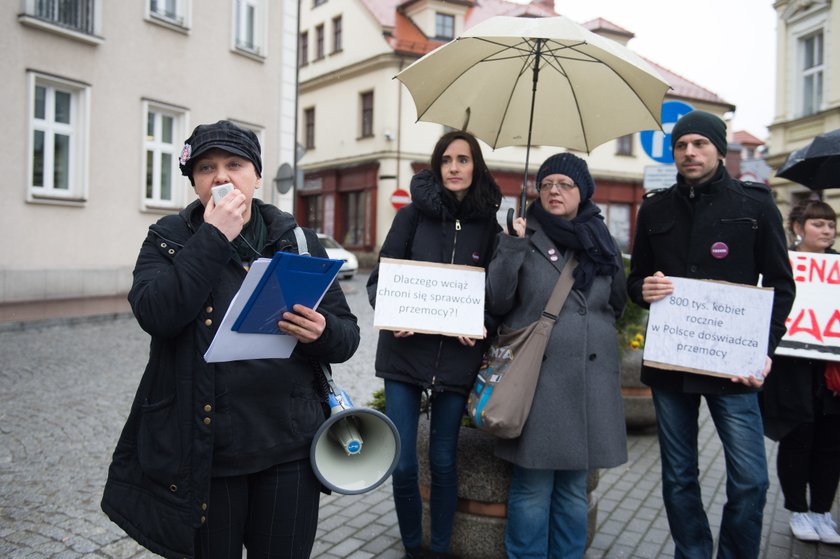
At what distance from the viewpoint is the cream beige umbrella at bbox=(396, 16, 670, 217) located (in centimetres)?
359

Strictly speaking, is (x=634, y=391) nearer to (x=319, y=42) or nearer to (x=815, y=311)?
(x=815, y=311)

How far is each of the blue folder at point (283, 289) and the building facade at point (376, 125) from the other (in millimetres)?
23557

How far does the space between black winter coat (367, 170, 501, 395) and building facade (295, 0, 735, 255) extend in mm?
22106

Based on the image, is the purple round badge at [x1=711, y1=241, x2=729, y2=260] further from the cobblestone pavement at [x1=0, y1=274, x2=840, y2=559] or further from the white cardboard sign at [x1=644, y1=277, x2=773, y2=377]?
the cobblestone pavement at [x1=0, y1=274, x2=840, y2=559]

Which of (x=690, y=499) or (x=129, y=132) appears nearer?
(x=690, y=499)

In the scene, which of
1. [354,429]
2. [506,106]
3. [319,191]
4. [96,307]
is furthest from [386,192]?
[354,429]

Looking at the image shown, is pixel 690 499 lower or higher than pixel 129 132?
lower

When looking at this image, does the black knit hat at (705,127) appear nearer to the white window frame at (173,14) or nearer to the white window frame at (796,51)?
the white window frame at (173,14)

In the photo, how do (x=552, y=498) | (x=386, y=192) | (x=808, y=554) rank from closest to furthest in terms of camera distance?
(x=552, y=498) < (x=808, y=554) < (x=386, y=192)

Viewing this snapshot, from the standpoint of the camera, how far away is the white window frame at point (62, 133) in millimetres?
12852

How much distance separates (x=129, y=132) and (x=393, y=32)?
655 inches

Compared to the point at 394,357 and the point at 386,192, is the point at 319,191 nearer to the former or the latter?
the point at 386,192

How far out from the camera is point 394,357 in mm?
3393

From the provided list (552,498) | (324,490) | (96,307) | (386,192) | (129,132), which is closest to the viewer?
(324,490)
